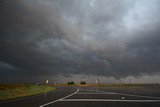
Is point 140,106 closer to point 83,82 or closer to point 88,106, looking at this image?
point 88,106

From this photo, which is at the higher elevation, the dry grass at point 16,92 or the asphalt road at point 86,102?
the dry grass at point 16,92

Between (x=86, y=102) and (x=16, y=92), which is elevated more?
(x=16, y=92)

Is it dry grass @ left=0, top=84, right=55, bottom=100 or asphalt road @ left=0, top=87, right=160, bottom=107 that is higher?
dry grass @ left=0, top=84, right=55, bottom=100

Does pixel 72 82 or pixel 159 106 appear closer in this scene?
pixel 159 106

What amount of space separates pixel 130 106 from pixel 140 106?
35.1 inches

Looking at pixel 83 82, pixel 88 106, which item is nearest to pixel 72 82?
pixel 83 82

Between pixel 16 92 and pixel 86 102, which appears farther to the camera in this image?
pixel 16 92

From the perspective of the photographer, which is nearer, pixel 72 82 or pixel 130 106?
pixel 130 106

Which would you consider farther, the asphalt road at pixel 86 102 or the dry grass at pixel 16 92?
the dry grass at pixel 16 92

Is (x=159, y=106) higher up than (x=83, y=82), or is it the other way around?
(x=83, y=82)

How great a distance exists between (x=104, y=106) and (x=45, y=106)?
5181mm

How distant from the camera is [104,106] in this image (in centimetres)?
1870

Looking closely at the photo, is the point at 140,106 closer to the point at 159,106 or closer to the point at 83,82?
the point at 159,106

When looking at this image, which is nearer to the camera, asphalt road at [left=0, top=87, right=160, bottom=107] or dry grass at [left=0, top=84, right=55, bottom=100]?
asphalt road at [left=0, top=87, right=160, bottom=107]
